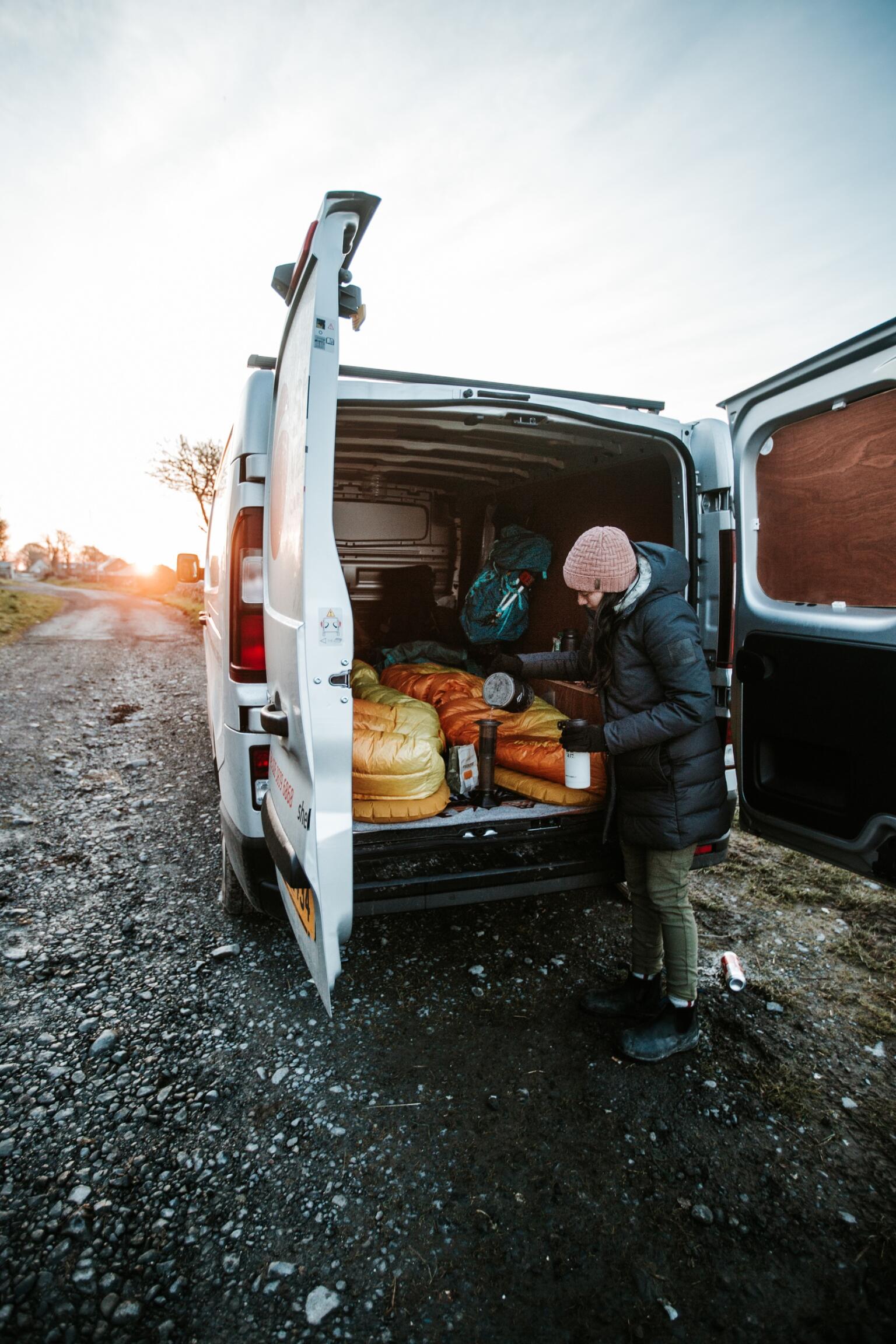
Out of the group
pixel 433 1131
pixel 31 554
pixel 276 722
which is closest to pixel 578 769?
pixel 276 722

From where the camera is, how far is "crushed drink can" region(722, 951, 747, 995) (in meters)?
2.76

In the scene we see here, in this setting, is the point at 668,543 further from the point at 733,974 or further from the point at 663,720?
the point at 733,974

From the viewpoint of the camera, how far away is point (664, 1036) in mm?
2420

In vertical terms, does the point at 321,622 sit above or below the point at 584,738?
above

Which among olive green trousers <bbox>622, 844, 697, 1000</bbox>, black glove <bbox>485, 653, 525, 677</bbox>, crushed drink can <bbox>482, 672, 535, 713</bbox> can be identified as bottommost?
olive green trousers <bbox>622, 844, 697, 1000</bbox>

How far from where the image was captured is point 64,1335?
151 cm

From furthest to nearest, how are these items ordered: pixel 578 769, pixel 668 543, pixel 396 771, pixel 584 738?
pixel 668 543, pixel 396 771, pixel 578 769, pixel 584 738

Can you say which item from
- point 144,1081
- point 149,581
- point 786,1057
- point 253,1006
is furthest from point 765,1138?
point 149,581

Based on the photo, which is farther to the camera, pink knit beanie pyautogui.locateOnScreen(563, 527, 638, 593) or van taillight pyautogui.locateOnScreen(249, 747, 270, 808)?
van taillight pyautogui.locateOnScreen(249, 747, 270, 808)

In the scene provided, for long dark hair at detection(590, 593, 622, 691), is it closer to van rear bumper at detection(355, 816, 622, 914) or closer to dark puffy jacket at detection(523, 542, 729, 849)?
dark puffy jacket at detection(523, 542, 729, 849)

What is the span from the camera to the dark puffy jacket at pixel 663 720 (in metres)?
2.24

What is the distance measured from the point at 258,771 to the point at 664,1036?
1.78 m

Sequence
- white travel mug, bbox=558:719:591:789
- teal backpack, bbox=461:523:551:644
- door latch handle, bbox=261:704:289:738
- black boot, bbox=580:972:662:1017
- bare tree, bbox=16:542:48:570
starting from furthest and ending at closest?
bare tree, bbox=16:542:48:570
teal backpack, bbox=461:523:551:644
black boot, bbox=580:972:662:1017
white travel mug, bbox=558:719:591:789
door latch handle, bbox=261:704:289:738

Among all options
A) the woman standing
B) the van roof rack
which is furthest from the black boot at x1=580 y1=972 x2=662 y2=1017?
the van roof rack
